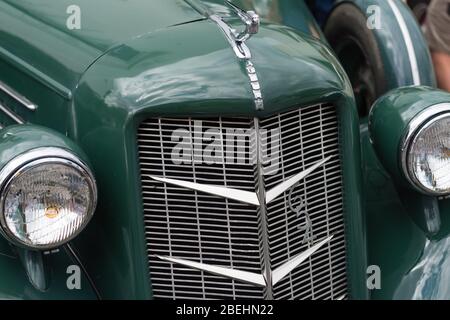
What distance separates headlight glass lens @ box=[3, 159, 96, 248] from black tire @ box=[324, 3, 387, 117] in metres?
1.69

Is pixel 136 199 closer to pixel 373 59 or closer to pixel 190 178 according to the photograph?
pixel 190 178

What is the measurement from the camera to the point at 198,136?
2.82 meters

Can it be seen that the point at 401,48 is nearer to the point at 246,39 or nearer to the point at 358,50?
the point at 358,50

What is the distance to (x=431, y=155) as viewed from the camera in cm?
312

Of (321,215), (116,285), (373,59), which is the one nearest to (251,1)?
(373,59)

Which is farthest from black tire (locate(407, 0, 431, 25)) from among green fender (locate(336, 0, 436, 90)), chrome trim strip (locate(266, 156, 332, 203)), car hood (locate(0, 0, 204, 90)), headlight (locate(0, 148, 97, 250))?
headlight (locate(0, 148, 97, 250))

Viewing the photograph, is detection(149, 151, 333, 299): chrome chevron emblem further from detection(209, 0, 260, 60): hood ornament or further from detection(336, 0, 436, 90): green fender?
detection(336, 0, 436, 90): green fender

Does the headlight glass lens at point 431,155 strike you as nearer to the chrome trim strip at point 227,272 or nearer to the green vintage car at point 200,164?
the green vintage car at point 200,164

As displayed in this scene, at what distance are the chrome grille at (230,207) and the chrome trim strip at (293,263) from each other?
0.05 feet

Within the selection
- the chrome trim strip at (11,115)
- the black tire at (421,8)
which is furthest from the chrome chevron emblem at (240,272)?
the black tire at (421,8)

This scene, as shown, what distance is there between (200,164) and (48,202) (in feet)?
1.53

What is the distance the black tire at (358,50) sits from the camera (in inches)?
158

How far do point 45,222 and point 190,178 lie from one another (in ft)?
1.49

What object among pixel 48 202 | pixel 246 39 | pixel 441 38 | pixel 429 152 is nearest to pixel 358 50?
pixel 441 38
